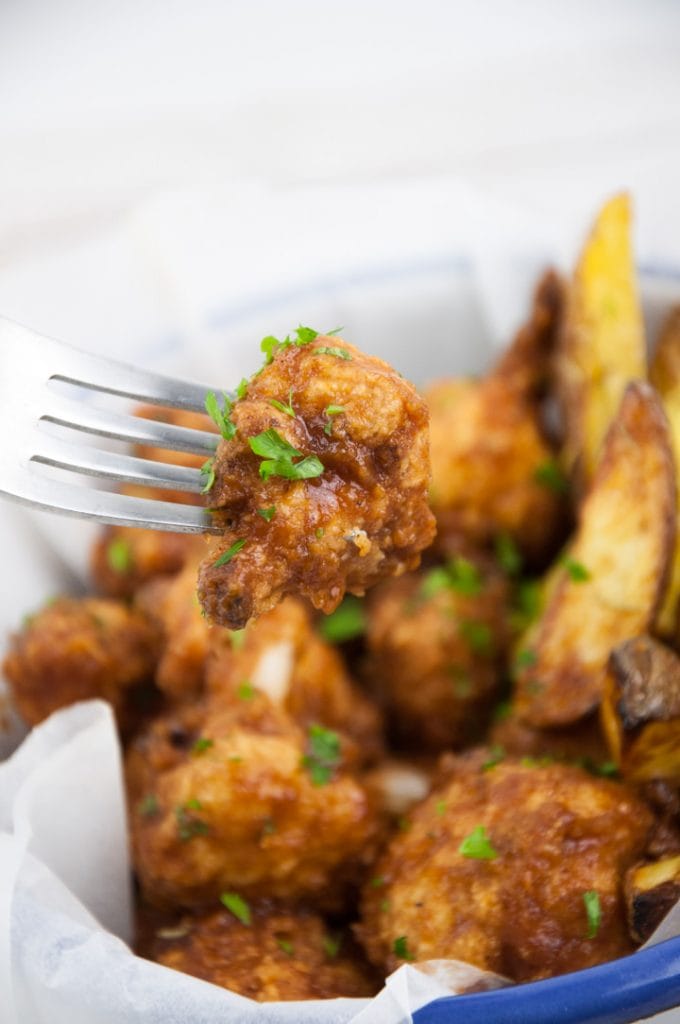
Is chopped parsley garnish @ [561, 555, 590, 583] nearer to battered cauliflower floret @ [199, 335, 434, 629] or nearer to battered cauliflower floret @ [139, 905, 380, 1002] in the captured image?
battered cauliflower floret @ [199, 335, 434, 629]

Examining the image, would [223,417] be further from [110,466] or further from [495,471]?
[495,471]

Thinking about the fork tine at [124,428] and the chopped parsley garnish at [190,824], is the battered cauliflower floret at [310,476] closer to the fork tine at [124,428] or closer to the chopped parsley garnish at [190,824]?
the fork tine at [124,428]

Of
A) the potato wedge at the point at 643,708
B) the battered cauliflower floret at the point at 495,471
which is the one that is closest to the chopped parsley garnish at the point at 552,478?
the battered cauliflower floret at the point at 495,471

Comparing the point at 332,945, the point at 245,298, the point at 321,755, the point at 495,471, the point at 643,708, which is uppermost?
the point at 245,298

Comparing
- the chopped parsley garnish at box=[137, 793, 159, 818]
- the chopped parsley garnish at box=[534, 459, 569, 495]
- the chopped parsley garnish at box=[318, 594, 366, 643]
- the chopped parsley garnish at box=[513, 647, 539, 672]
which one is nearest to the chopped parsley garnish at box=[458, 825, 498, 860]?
the chopped parsley garnish at box=[513, 647, 539, 672]

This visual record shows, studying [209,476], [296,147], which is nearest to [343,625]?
[209,476]

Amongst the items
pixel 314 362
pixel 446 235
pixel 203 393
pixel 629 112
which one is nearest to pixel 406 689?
pixel 203 393

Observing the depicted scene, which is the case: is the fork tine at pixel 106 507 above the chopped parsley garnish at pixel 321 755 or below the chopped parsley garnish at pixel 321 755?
above

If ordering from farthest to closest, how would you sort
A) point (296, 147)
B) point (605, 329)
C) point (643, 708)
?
point (296, 147), point (605, 329), point (643, 708)
